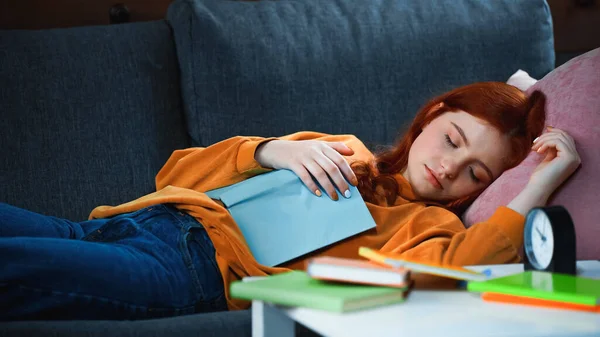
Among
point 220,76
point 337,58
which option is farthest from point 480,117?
point 220,76

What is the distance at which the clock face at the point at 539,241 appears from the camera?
1121 mm

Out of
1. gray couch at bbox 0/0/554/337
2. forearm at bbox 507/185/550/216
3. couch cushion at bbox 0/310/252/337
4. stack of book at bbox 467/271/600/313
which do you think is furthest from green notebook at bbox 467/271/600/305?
gray couch at bbox 0/0/554/337

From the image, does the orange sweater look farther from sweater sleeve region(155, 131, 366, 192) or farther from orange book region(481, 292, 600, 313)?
orange book region(481, 292, 600, 313)

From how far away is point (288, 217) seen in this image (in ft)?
5.21

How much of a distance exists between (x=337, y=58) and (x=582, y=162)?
0.76 m

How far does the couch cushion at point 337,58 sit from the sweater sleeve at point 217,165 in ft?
0.68

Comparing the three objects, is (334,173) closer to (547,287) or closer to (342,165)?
(342,165)

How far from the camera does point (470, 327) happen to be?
0.89 m

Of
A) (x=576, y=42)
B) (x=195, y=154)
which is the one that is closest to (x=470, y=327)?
(x=195, y=154)

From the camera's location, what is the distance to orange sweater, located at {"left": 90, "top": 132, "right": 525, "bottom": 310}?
4.42 feet

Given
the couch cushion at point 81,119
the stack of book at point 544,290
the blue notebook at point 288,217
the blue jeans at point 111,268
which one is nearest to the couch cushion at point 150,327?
the blue jeans at point 111,268

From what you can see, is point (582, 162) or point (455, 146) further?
point (455, 146)

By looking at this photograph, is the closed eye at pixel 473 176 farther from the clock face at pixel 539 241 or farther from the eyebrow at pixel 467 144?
the clock face at pixel 539 241

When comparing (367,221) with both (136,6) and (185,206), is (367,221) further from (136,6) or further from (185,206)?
(136,6)
